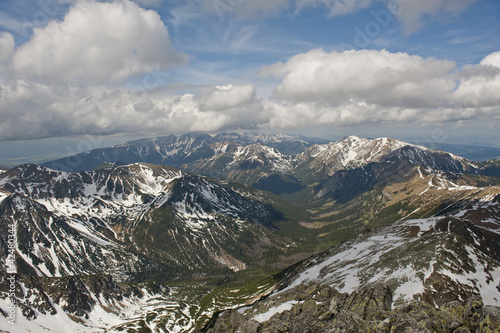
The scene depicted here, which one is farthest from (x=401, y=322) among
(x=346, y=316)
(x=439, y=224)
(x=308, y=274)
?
(x=439, y=224)

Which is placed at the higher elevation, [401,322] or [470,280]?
[401,322]

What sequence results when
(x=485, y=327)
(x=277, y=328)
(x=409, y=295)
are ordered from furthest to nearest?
(x=409, y=295) → (x=277, y=328) → (x=485, y=327)

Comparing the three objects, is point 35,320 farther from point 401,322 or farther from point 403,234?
point 403,234

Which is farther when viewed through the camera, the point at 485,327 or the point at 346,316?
the point at 346,316

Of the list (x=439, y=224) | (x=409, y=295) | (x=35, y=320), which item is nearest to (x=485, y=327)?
(x=409, y=295)

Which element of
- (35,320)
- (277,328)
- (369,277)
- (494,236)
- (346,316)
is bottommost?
(494,236)

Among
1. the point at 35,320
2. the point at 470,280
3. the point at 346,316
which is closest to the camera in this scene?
the point at 346,316

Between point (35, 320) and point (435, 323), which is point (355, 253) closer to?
point (435, 323)
